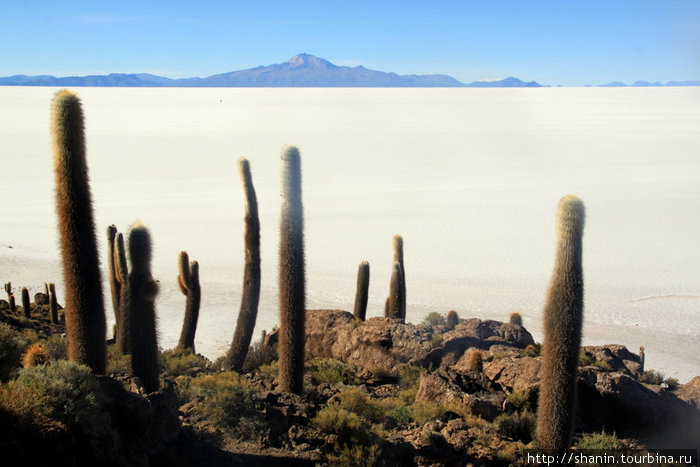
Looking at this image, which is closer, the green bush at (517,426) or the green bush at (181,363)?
the green bush at (517,426)

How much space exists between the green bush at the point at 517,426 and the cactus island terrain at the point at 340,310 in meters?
0.02

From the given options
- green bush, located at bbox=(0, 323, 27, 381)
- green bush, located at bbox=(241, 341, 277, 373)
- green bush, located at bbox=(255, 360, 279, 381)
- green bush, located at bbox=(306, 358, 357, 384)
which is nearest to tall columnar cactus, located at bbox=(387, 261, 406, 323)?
green bush, located at bbox=(306, 358, 357, 384)

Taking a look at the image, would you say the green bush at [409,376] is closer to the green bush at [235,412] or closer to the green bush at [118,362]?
the green bush at [235,412]

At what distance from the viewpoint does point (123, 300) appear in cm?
1126

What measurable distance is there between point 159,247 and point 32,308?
8.60 m

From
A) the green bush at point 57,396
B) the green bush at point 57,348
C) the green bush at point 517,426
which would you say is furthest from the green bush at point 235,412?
the green bush at point 57,348

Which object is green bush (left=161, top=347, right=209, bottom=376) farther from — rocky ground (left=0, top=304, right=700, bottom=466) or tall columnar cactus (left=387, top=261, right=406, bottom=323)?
tall columnar cactus (left=387, top=261, right=406, bottom=323)

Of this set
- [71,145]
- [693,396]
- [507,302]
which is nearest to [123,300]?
[71,145]

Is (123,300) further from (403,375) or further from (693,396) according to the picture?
(693,396)

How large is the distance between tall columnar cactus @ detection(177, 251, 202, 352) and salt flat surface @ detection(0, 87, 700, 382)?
2528mm

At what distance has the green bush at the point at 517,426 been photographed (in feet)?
27.0

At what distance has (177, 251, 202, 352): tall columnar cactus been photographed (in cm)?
1308

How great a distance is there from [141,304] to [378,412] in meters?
3.60

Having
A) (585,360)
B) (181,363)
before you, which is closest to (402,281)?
(585,360)
